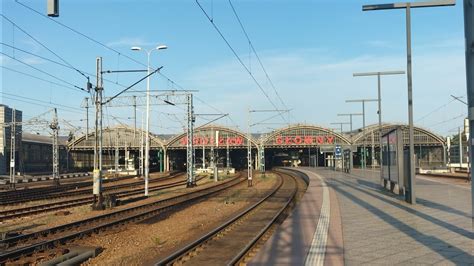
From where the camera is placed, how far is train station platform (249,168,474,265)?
860cm

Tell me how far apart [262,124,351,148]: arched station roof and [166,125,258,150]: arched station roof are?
4.19 m

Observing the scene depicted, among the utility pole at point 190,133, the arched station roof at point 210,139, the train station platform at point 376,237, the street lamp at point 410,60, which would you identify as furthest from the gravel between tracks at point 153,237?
the arched station roof at point 210,139

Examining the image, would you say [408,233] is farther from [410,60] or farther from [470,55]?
[410,60]

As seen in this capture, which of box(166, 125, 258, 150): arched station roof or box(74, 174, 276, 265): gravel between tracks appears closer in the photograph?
box(74, 174, 276, 265): gravel between tracks

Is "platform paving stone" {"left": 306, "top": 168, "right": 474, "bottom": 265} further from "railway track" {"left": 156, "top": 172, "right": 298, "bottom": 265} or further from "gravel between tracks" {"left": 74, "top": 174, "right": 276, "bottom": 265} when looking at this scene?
"gravel between tracks" {"left": 74, "top": 174, "right": 276, "bottom": 265}

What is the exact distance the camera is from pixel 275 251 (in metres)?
9.82

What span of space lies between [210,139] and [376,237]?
94.9 meters

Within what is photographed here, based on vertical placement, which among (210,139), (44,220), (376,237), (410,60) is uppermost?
(210,139)

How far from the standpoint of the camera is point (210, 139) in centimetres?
10525

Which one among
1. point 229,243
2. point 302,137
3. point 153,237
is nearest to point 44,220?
point 153,237

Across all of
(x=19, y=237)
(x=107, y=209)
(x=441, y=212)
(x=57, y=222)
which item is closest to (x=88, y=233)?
(x=19, y=237)

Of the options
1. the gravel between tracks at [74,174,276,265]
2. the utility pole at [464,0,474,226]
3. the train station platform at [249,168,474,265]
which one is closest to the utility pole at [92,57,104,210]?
the gravel between tracks at [74,174,276,265]

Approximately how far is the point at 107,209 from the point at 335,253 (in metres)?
16.7

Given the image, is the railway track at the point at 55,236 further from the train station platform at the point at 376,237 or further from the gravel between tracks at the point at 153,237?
the train station platform at the point at 376,237
